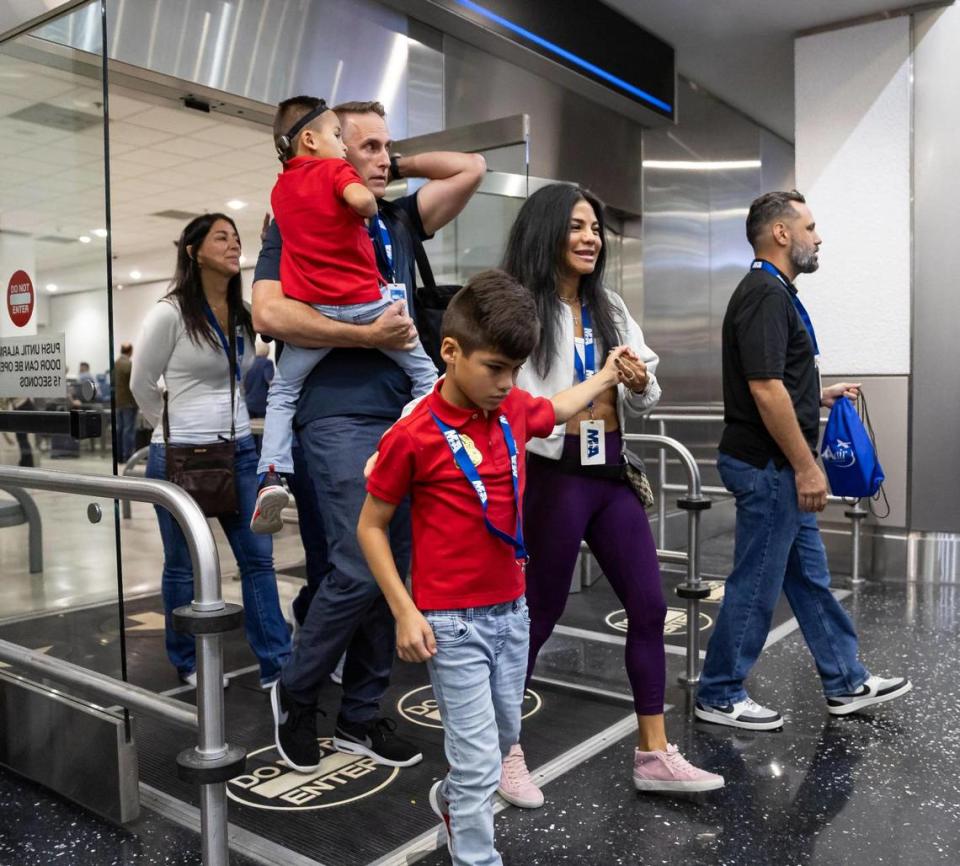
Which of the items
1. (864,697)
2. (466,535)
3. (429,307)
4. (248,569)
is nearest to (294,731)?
(248,569)

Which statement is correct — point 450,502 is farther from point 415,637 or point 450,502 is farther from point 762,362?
point 762,362

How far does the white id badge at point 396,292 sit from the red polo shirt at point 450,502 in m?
0.54

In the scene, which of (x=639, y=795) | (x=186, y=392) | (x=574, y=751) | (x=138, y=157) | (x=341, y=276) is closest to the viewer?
(x=341, y=276)

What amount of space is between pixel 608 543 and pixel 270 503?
30.6 inches

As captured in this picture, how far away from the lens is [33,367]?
2.45 metres

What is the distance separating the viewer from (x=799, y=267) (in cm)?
270

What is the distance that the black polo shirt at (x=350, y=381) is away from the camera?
2.14m

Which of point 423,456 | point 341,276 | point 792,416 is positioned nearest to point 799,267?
point 792,416

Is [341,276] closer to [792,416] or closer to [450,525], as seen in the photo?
[450,525]

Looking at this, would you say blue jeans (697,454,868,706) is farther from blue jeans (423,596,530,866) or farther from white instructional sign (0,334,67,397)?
white instructional sign (0,334,67,397)

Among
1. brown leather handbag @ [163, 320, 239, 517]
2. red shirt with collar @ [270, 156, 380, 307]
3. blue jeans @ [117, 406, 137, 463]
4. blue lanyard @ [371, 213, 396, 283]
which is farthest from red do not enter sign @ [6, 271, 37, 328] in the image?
blue jeans @ [117, 406, 137, 463]

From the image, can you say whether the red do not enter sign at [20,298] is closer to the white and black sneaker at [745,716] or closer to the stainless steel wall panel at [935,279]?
the white and black sneaker at [745,716]

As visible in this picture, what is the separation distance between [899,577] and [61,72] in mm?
4413

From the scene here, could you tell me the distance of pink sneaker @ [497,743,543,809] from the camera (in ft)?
7.00
